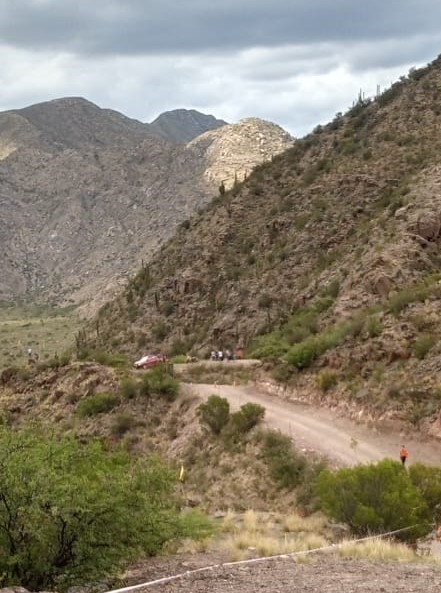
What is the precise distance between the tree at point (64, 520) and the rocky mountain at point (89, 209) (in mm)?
93599

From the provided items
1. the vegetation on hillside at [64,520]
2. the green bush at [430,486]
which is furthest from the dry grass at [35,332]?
the vegetation on hillside at [64,520]

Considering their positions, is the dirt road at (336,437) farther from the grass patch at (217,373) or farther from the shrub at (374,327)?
the grass patch at (217,373)

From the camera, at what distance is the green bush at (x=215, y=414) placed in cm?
2625

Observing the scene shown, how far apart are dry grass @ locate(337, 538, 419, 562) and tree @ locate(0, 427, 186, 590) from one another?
2796mm

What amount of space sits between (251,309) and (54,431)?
30.0m

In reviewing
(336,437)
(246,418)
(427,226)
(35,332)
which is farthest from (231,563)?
(35,332)

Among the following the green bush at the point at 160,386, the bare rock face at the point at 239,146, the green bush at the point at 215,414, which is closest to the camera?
the green bush at the point at 215,414

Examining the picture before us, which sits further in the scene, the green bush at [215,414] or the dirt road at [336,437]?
the green bush at [215,414]

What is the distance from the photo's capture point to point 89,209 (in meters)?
136

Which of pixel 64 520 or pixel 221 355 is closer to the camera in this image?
pixel 64 520

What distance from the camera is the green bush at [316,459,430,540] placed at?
14812mm

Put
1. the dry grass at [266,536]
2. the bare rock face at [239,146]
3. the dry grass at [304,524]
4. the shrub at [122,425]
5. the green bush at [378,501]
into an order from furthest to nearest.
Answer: the bare rock face at [239,146] < the shrub at [122,425] < the dry grass at [304,524] < the green bush at [378,501] < the dry grass at [266,536]

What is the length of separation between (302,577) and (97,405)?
67.2 ft

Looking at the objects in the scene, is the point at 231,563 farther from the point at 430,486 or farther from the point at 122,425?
the point at 122,425
